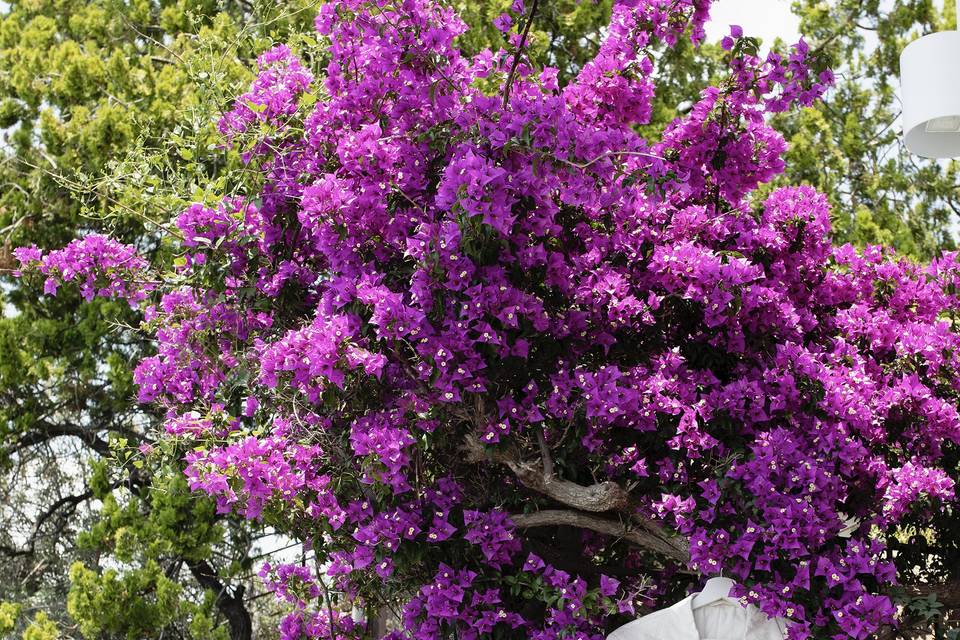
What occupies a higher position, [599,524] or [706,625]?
[599,524]

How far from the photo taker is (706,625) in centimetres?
280

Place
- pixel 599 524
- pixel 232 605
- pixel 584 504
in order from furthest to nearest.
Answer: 1. pixel 232 605
2. pixel 599 524
3. pixel 584 504

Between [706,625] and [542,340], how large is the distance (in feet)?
2.70

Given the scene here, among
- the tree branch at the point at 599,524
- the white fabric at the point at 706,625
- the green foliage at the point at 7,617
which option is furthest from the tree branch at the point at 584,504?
the green foliage at the point at 7,617

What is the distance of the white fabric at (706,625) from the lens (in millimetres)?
2740

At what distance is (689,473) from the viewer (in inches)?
118

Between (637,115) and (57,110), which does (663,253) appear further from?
(57,110)

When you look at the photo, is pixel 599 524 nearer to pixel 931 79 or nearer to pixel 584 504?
pixel 584 504

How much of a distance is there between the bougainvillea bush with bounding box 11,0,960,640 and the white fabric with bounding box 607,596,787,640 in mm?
70

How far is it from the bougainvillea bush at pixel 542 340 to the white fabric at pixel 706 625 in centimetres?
7

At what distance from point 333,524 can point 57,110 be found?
13.3 feet

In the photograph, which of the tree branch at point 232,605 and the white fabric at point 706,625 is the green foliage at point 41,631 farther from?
the white fabric at point 706,625

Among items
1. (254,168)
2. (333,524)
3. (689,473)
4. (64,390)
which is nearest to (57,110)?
(64,390)

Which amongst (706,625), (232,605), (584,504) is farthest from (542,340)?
(232,605)
